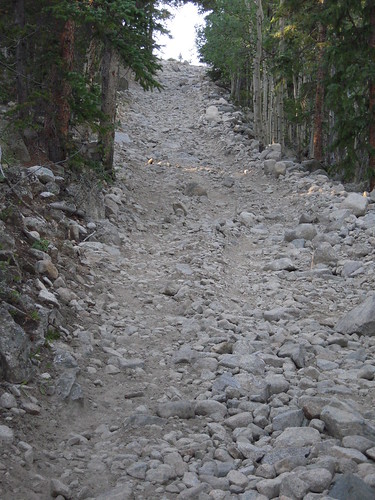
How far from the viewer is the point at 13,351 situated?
4648 mm

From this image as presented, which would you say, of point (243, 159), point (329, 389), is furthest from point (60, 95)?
point (243, 159)

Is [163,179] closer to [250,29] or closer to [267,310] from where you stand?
[267,310]

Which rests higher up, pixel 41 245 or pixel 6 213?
pixel 6 213

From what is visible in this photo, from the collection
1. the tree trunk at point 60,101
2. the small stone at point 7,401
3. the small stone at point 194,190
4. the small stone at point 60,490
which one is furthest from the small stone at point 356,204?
the small stone at point 60,490

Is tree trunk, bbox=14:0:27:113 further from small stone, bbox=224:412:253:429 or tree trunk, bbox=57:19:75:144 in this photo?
small stone, bbox=224:412:253:429

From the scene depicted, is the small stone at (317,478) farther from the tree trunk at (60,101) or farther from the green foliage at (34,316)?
the tree trunk at (60,101)

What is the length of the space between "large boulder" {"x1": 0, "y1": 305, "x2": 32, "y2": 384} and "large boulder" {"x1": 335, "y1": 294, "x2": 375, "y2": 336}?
3996 millimetres

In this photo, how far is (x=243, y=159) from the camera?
1864cm

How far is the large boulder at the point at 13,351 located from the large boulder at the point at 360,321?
4.00m

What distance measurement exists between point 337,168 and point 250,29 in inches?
554

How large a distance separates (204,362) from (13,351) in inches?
81.5

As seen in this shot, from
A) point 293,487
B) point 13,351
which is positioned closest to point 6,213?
point 13,351

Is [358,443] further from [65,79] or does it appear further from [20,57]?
[20,57]

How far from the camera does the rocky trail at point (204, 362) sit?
3.82 m
